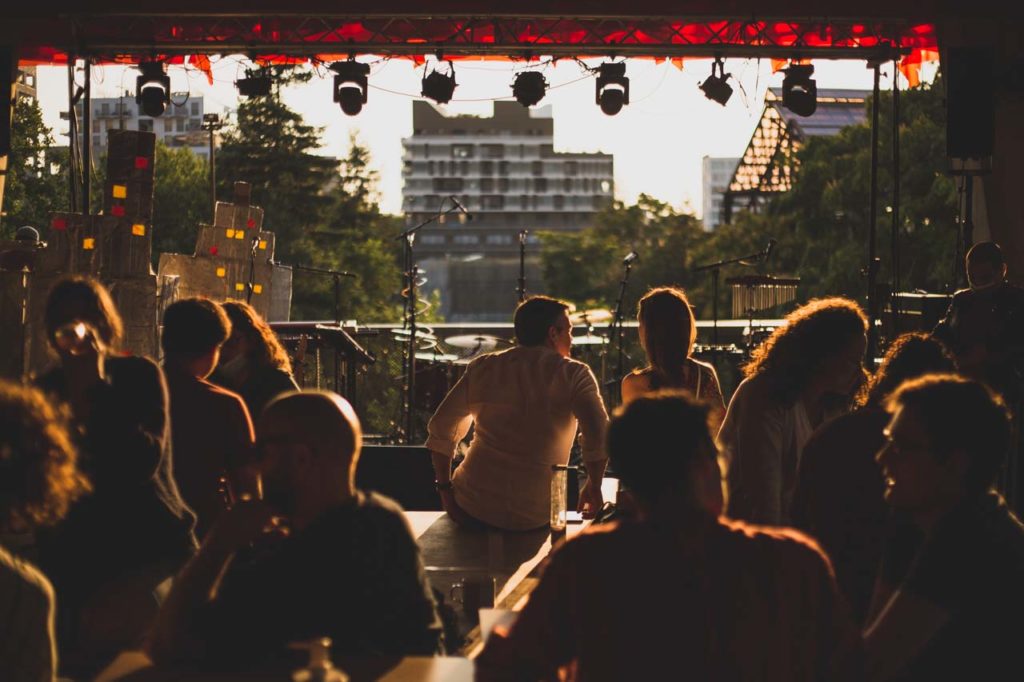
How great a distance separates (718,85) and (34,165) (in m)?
7.99

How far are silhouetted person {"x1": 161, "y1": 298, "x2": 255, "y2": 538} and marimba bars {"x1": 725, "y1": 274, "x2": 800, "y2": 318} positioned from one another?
8.22 meters

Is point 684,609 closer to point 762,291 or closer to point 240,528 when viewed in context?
point 240,528

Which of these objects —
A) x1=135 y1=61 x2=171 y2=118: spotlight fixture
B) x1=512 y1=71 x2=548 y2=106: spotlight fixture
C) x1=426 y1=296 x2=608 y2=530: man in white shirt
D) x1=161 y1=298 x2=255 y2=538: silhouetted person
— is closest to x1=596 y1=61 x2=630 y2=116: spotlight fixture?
x1=512 y1=71 x2=548 y2=106: spotlight fixture

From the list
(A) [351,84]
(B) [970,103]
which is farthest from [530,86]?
(B) [970,103]

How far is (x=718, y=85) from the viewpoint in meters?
9.48

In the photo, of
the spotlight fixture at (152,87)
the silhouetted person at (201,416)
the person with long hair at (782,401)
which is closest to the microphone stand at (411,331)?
the spotlight fixture at (152,87)

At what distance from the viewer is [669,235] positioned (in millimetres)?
52062

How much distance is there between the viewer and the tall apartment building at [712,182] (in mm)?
163875

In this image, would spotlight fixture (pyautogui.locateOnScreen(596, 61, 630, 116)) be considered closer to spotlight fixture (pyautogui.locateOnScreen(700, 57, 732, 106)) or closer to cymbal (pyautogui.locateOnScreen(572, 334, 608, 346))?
spotlight fixture (pyautogui.locateOnScreen(700, 57, 732, 106))

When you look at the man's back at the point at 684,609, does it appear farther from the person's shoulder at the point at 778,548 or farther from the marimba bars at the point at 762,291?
the marimba bars at the point at 762,291

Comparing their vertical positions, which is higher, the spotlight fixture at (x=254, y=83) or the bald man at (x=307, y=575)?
the spotlight fixture at (x=254, y=83)

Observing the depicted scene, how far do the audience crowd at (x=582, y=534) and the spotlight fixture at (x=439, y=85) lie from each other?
6.49 metres

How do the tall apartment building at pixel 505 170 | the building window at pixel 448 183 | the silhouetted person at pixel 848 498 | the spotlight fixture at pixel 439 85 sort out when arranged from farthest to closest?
the building window at pixel 448 183
the tall apartment building at pixel 505 170
the spotlight fixture at pixel 439 85
the silhouetted person at pixel 848 498

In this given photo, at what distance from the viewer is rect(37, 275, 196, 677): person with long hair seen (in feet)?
9.20
